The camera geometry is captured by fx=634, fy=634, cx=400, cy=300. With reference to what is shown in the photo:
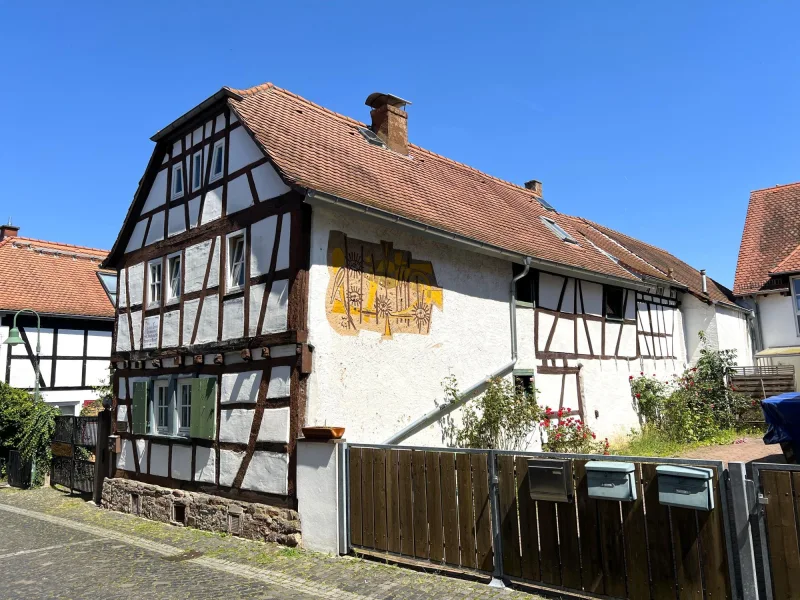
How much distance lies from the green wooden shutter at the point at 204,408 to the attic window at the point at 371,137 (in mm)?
6269

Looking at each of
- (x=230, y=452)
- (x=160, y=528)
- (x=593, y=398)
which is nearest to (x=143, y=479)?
(x=160, y=528)

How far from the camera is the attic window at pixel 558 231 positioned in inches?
642

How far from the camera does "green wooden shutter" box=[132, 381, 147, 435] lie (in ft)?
38.8

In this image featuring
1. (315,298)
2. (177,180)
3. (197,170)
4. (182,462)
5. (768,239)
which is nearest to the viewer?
(315,298)

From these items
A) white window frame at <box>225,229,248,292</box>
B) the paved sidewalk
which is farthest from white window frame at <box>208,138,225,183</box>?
the paved sidewalk

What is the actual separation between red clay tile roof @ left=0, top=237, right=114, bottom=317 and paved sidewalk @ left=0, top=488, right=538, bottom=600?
1177 centimetres

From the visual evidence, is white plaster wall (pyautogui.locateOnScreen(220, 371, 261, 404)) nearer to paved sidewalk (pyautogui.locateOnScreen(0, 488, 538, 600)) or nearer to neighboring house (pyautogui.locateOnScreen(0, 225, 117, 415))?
paved sidewalk (pyautogui.locateOnScreen(0, 488, 538, 600))

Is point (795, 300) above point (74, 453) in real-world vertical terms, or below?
above

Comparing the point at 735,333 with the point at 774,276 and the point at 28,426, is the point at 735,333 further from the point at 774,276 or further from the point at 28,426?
→ the point at 28,426

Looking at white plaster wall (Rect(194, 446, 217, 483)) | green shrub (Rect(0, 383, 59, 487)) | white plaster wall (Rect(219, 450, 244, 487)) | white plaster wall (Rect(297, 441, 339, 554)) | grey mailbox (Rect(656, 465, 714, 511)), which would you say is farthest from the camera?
green shrub (Rect(0, 383, 59, 487))

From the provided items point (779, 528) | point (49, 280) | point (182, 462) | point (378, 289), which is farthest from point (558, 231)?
point (49, 280)

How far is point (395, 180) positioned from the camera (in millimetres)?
12195

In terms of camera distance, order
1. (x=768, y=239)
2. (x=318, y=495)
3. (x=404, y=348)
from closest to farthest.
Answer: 1. (x=318, y=495)
2. (x=404, y=348)
3. (x=768, y=239)

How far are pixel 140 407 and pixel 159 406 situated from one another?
484 mm
